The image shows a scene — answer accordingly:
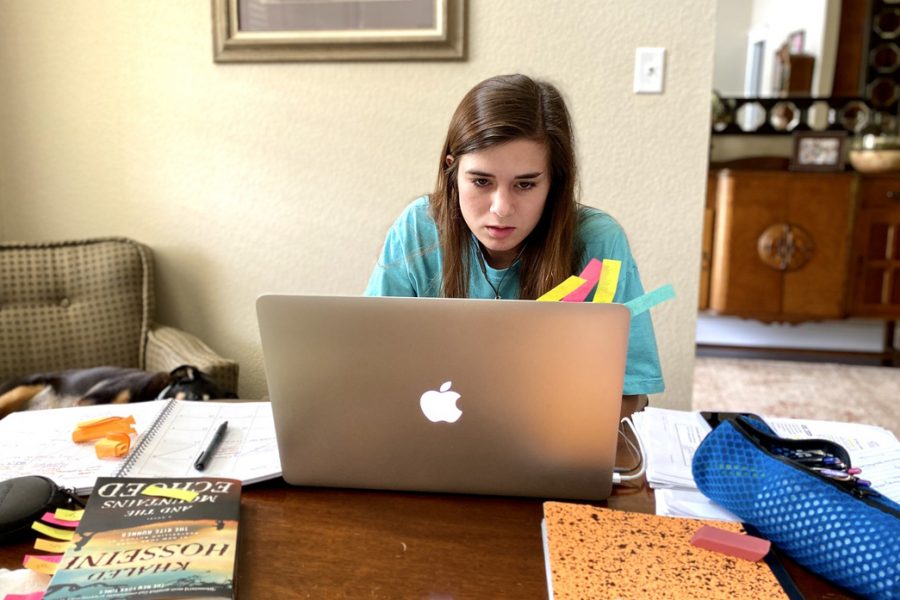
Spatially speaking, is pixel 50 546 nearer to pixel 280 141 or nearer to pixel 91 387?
pixel 91 387

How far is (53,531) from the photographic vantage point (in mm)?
755

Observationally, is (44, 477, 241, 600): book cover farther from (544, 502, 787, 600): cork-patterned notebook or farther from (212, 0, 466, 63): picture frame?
(212, 0, 466, 63): picture frame

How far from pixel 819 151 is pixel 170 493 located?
351 cm

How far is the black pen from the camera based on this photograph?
0.91m

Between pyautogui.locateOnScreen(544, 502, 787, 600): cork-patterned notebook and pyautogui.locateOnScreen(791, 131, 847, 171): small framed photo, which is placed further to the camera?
pyautogui.locateOnScreen(791, 131, 847, 171): small framed photo

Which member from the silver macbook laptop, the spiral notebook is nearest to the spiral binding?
the spiral notebook

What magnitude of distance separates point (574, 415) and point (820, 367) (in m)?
3.19

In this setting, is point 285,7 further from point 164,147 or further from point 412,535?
point 412,535

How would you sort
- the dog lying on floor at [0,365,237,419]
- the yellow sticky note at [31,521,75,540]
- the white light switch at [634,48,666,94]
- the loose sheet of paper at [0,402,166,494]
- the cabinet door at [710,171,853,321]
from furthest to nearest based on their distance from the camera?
the cabinet door at [710,171,853,321], the white light switch at [634,48,666,94], the dog lying on floor at [0,365,237,419], the loose sheet of paper at [0,402,166,494], the yellow sticky note at [31,521,75,540]

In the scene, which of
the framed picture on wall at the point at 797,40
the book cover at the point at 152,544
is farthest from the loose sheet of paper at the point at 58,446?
the framed picture on wall at the point at 797,40

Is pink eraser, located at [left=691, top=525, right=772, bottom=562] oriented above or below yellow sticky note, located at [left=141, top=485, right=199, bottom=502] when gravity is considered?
below

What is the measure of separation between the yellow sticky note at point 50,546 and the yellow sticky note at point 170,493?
92 mm

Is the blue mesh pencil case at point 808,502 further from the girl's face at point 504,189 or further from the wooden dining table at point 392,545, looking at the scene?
the girl's face at point 504,189

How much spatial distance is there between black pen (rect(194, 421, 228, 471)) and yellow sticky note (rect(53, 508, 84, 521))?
0.15 metres
